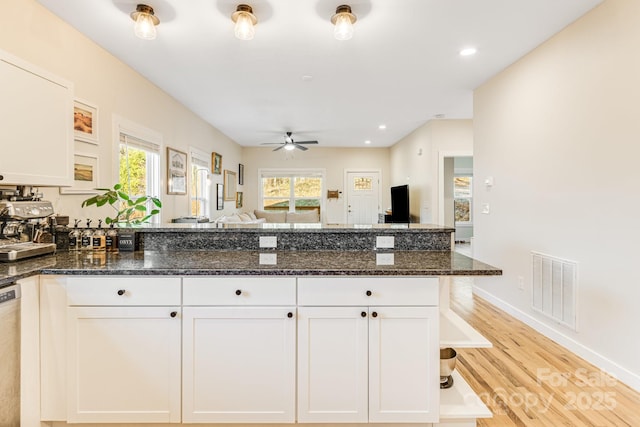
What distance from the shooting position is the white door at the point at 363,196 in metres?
8.59

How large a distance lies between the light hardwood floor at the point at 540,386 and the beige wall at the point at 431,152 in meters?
2.97

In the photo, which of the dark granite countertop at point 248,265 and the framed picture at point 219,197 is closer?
the dark granite countertop at point 248,265

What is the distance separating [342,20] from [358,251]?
5.03 feet

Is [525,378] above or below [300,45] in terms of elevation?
below

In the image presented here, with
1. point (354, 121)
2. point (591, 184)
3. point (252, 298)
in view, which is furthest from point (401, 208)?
point (252, 298)

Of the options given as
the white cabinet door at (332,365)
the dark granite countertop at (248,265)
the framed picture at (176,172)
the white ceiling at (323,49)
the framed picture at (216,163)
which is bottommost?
the white cabinet door at (332,365)

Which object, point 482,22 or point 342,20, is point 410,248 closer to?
point 342,20

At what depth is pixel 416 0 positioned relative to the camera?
223 cm

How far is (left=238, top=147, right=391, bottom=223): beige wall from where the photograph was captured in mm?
8445

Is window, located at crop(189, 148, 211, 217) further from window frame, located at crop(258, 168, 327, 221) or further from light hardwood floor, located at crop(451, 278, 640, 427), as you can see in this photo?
light hardwood floor, located at crop(451, 278, 640, 427)

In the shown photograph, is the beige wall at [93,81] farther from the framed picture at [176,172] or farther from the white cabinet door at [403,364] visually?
the white cabinet door at [403,364]

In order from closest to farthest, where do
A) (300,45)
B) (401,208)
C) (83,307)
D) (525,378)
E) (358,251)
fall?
(83,307) < (358,251) < (525,378) < (300,45) < (401,208)

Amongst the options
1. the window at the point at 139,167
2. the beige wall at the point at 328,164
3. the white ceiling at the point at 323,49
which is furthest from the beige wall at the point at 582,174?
the beige wall at the point at 328,164

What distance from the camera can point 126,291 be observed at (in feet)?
5.01
